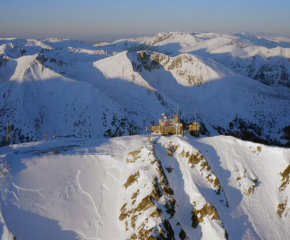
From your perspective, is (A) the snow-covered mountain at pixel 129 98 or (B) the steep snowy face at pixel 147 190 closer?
(B) the steep snowy face at pixel 147 190

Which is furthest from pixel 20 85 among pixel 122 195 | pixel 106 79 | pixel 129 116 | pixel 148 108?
pixel 122 195

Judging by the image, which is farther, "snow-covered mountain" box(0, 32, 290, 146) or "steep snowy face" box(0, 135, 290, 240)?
"snow-covered mountain" box(0, 32, 290, 146)

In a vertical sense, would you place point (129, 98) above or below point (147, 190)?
below

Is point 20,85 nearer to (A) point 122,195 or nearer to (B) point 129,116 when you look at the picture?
(B) point 129,116

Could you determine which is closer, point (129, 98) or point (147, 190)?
point (147, 190)
